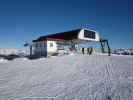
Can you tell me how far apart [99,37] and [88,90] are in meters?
29.7

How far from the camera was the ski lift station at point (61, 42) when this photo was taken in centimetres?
2692

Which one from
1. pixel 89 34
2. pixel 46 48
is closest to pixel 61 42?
pixel 46 48

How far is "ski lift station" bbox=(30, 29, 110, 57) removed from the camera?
88.3 feet

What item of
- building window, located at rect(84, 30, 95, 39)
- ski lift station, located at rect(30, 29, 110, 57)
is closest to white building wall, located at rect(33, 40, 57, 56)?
ski lift station, located at rect(30, 29, 110, 57)

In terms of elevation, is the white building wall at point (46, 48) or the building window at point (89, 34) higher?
the building window at point (89, 34)

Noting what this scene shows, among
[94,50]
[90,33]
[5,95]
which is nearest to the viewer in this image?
[5,95]

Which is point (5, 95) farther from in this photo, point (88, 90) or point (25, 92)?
point (88, 90)

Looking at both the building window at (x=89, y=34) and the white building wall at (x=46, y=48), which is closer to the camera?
the white building wall at (x=46, y=48)

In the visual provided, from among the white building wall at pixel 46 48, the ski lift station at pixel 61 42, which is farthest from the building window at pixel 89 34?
the white building wall at pixel 46 48

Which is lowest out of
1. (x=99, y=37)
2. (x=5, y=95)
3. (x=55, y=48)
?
(x=5, y=95)

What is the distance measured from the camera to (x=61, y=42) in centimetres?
2981

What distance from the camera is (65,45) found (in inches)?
1304

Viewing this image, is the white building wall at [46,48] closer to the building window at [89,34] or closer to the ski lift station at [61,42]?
the ski lift station at [61,42]

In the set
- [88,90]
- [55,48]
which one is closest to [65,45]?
[55,48]
